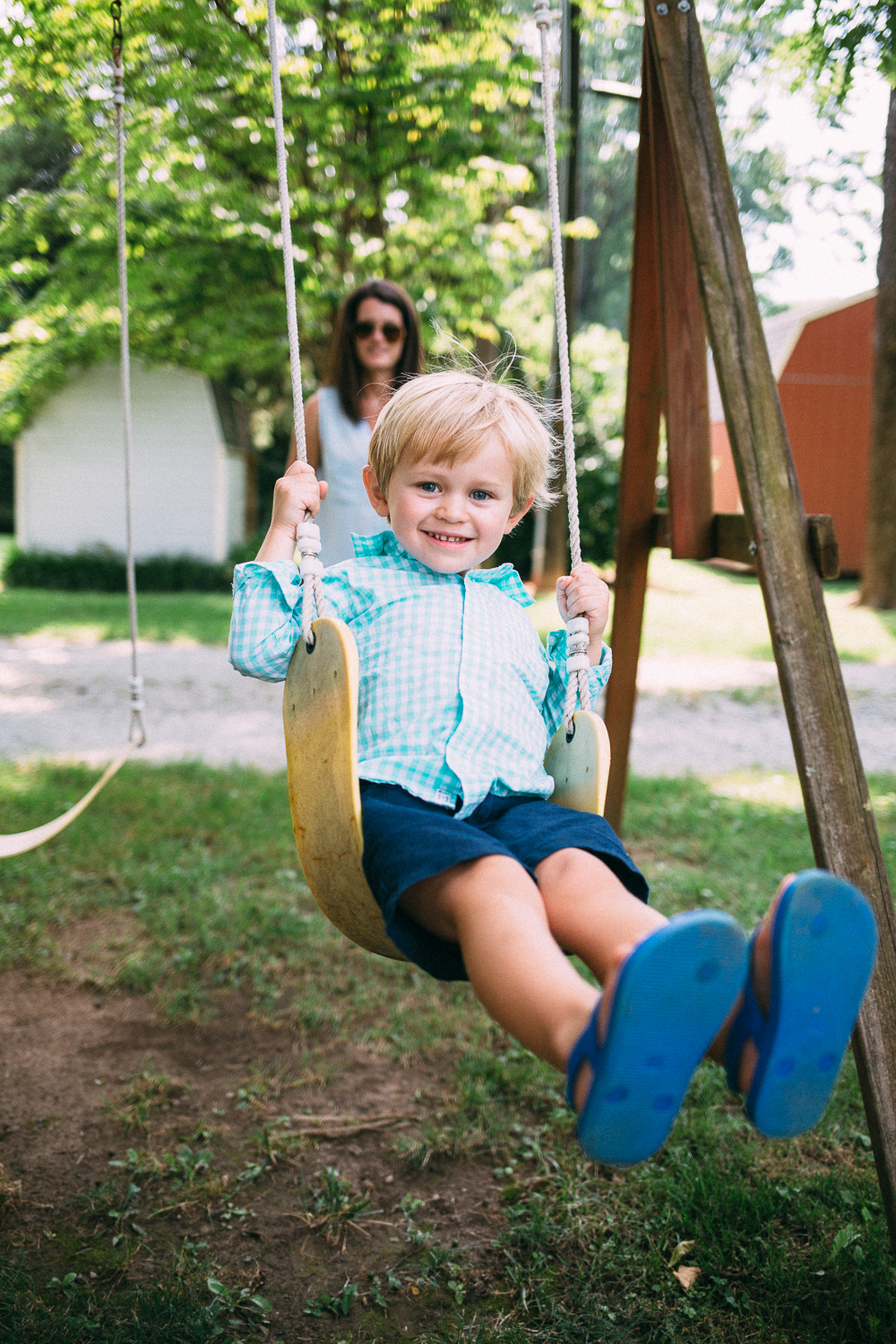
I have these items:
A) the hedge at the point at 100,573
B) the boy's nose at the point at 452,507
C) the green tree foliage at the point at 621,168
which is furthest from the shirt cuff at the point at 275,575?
the green tree foliage at the point at 621,168

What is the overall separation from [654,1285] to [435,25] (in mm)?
8306

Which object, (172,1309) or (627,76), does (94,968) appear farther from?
(627,76)

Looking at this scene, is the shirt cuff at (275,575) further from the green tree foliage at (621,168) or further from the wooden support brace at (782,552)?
the green tree foliage at (621,168)

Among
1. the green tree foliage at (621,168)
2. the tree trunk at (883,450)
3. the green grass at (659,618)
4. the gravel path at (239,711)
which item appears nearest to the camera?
the gravel path at (239,711)

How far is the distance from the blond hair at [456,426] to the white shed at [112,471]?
15755 millimetres

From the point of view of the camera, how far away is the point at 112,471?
17.5 meters

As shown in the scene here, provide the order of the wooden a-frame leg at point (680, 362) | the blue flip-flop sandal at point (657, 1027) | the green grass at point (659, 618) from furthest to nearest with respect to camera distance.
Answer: the green grass at point (659, 618), the wooden a-frame leg at point (680, 362), the blue flip-flop sandal at point (657, 1027)

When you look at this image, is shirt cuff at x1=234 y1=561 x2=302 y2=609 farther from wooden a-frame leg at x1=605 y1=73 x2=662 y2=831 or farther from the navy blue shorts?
wooden a-frame leg at x1=605 y1=73 x2=662 y2=831

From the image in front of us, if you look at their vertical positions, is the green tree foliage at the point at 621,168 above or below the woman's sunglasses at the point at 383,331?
above

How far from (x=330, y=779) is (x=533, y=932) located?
1.46 ft

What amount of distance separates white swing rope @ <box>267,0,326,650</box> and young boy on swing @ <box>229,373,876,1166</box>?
8 cm

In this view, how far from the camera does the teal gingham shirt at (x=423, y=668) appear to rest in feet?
6.42

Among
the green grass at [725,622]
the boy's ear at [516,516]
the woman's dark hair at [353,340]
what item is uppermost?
the woman's dark hair at [353,340]

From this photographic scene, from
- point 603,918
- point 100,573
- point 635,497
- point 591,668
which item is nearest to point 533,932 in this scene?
point 603,918
